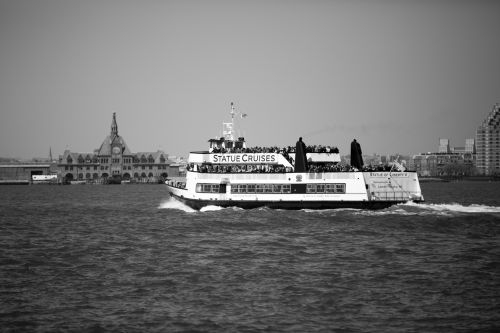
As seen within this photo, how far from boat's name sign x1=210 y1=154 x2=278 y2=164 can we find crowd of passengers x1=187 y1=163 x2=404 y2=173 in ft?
1.88

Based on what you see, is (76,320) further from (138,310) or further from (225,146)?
(225,146)

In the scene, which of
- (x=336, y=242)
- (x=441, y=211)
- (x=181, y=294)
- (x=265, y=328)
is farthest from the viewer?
(x=441, y=211)

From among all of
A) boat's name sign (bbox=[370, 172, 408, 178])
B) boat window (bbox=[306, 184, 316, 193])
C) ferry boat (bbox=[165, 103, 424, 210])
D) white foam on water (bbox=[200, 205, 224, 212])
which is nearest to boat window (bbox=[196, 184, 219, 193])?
ferry boat (bbox=[165, 103, 424, 210])

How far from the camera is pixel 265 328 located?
23.1 metres

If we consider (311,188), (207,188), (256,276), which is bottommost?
(256,276)

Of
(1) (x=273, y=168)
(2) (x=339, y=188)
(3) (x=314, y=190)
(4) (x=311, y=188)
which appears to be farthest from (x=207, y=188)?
(2) (x=339, y=188)

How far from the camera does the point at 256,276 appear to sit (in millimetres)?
31172

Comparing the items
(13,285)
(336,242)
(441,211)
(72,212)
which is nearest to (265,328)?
(13,285)

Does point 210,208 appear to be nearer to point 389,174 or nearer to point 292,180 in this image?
point 292,180

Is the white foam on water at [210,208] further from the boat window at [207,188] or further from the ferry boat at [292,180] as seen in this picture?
the boat window at [207,188]

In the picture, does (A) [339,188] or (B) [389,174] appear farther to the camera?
(A) [339,188]

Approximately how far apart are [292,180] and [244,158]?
18.8 feet

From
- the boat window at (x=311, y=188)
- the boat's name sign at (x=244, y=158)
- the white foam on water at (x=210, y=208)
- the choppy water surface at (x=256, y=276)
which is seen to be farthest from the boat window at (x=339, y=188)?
the white foam on water at (x=210, y=208)

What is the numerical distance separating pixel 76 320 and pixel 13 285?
692 cm
